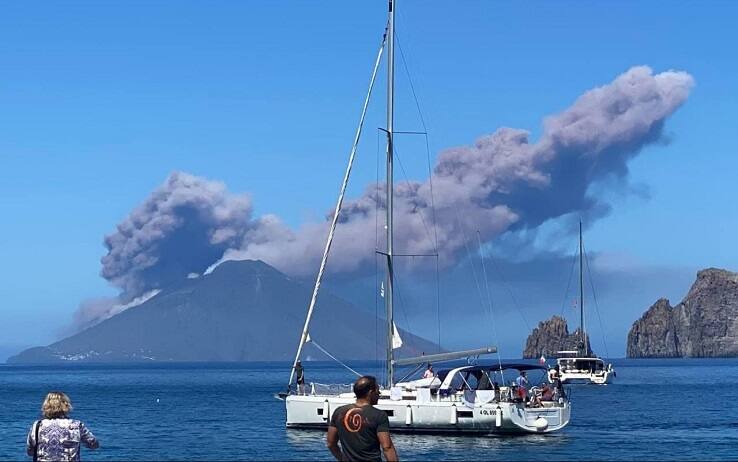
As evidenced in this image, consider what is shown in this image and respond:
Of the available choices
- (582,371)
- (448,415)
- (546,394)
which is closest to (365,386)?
(448,415)

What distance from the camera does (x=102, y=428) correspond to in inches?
2820

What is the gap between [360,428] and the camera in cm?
1703

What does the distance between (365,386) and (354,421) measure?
0.67 meters

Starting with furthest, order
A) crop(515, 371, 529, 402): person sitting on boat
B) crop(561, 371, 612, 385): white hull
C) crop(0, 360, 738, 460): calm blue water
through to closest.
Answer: crop(561, 371, 612, 385): white hull
crop(515, 371, 529, 402): person sitting on boat
crop(0, 360, 738, 460): calm blue water

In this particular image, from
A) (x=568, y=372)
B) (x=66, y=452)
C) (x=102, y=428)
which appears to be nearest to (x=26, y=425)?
(x=102, y=428)

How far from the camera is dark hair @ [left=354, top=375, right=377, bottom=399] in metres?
16.6

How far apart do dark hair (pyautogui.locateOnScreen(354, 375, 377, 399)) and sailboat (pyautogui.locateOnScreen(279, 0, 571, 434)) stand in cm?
3334

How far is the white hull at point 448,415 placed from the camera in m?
52.1

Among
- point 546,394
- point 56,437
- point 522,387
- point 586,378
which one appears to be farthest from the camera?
point 586,378

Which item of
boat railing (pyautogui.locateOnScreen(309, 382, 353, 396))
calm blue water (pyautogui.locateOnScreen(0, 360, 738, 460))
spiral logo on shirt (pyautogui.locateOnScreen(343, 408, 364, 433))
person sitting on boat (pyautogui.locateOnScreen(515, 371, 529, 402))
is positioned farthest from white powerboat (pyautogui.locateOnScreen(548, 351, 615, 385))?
spiral logo on shirt (pyautogui.locateOnScreen(343, 408, 364, 433))

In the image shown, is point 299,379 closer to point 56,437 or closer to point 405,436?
point 405,436

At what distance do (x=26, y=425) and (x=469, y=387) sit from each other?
32403 millimetres

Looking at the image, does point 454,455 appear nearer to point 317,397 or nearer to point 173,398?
point 317,397

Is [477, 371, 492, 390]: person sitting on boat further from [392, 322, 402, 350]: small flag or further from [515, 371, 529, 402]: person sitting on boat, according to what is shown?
[392, 322, 402, 350]: small flag
